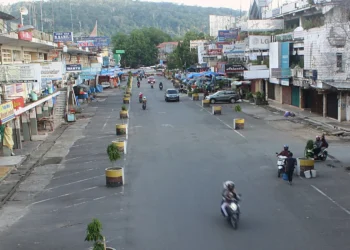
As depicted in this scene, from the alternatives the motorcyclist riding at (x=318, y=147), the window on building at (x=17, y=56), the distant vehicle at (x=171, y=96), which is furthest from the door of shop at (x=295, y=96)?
the window on building at (x=17, y=56)

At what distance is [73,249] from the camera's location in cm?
1068

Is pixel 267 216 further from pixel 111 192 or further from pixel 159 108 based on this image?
pixel 159 108

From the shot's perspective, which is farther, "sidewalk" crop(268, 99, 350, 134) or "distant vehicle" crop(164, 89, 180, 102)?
"distant vehicle" crop(164, 89, 180, 102)

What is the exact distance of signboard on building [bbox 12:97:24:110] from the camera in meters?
22.1

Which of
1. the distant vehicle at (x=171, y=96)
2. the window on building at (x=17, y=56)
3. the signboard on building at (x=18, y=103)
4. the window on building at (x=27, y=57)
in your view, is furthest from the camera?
the distant vehicle at (x=171, y=96)

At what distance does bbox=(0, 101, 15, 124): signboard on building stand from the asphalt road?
3.18 metres

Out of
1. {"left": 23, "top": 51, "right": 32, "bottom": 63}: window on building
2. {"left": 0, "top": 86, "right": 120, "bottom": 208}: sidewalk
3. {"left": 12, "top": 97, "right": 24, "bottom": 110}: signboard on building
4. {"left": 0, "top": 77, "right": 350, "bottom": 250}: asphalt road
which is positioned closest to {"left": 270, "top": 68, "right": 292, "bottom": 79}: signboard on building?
{"left": 0, "top": 77, "right": 350, "bottom": 250}: asphalt road

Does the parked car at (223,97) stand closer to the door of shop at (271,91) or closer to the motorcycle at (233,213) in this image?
the door of shop at (271,91)

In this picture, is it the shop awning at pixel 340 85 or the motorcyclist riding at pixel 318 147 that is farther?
the shop awning at pixel 340 85

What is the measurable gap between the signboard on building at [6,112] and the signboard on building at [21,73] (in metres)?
3.60

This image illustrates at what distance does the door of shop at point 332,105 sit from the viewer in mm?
32188

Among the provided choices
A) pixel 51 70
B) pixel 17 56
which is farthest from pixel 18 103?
pixel 17 56

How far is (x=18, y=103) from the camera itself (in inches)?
900

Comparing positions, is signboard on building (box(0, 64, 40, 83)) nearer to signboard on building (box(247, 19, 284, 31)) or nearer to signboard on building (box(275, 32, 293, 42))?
signboard on building (box(275, 32, 293, 42))
